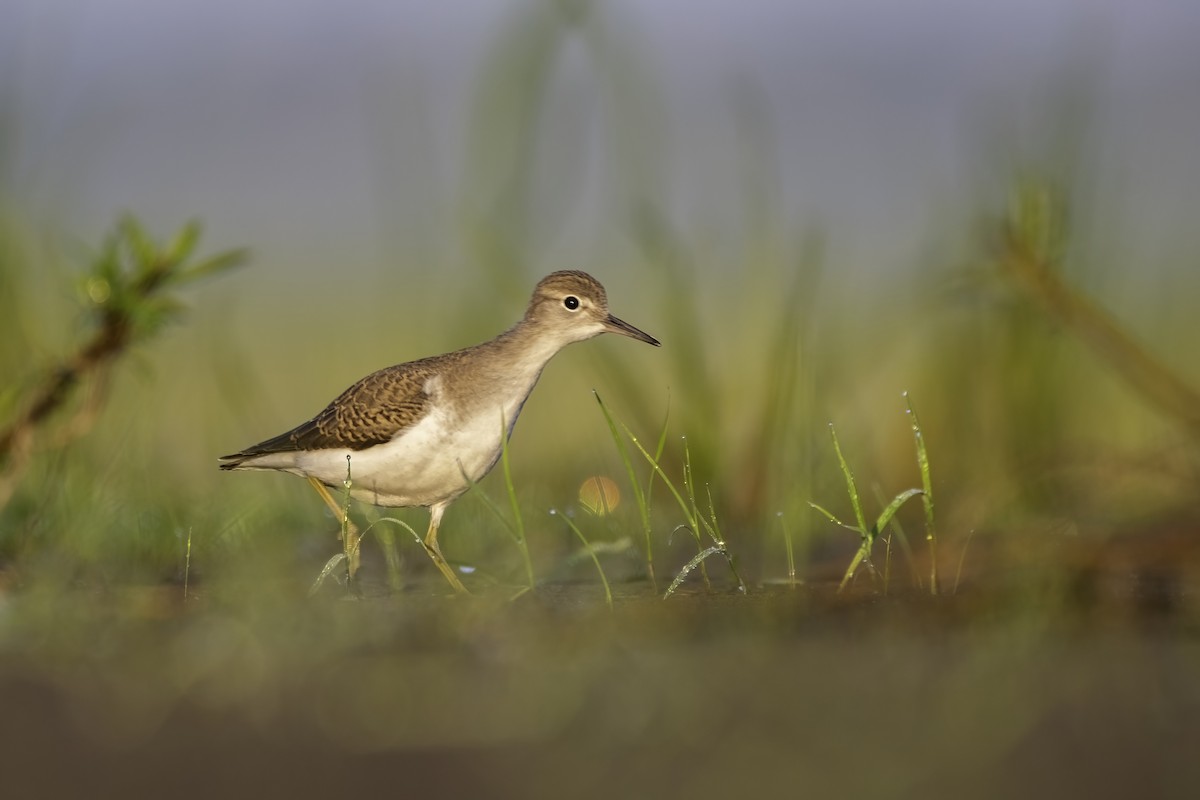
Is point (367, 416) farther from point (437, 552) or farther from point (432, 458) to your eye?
point (437, 552)

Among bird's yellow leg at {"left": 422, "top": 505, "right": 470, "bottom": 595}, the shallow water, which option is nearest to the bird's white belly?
bird's yellow leg at {"left": 422, "top": 505, "right": 470, "bottom": 595}

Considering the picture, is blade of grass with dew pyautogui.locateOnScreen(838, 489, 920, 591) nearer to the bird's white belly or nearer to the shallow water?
the shallow water

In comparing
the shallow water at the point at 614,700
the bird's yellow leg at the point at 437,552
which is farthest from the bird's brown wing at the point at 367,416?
the shallow water at the point at 614,700

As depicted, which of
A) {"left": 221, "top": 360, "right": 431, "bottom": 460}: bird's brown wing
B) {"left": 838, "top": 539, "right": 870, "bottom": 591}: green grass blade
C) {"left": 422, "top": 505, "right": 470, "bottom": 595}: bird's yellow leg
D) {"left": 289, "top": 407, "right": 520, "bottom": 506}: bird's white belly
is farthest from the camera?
{"left": 221, "top": 360, "right": 431, "bottom": 460}: bird's brown wing

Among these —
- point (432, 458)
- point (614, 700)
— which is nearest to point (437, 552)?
point (432, 458)

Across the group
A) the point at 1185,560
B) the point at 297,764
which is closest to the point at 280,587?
the point at 297,764

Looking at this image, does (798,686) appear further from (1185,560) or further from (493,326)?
(493,326)

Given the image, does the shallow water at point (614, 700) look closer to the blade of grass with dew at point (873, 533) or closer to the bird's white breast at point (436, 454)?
the blade of grass with dew at point (873, 533)
